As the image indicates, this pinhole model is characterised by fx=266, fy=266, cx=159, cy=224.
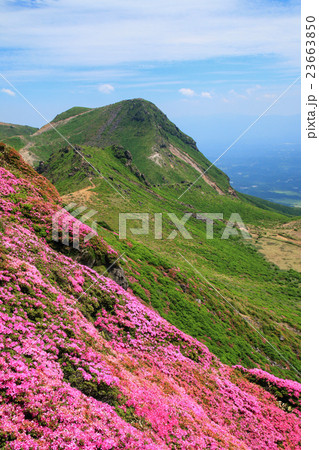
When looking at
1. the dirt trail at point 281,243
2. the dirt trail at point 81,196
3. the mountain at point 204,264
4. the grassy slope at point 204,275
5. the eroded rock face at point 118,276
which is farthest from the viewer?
the dirt trail at point 281,243

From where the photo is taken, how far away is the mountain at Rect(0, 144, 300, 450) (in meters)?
9.23

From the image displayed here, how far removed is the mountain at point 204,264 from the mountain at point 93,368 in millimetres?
4393

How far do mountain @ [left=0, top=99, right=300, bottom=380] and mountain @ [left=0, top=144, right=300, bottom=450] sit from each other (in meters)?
4.39

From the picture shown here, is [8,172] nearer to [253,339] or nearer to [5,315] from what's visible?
[5,315]

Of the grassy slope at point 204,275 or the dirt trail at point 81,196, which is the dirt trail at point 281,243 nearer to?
the grassy slope at point 204,275

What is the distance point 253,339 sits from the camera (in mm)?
34719

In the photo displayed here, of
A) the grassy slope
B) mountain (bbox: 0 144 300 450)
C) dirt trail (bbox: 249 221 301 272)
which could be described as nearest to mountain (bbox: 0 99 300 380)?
the grassy slope

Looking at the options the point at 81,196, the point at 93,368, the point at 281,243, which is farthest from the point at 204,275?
the point at 281,243

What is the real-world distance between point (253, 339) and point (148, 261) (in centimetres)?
1719

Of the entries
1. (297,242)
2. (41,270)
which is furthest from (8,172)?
(297,242)

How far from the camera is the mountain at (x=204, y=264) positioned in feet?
101

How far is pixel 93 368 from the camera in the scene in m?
12.5

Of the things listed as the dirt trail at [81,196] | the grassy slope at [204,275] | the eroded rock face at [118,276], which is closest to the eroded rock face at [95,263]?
the eroded rock face at [118,276]

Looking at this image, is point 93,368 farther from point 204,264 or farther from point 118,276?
point 204,264
